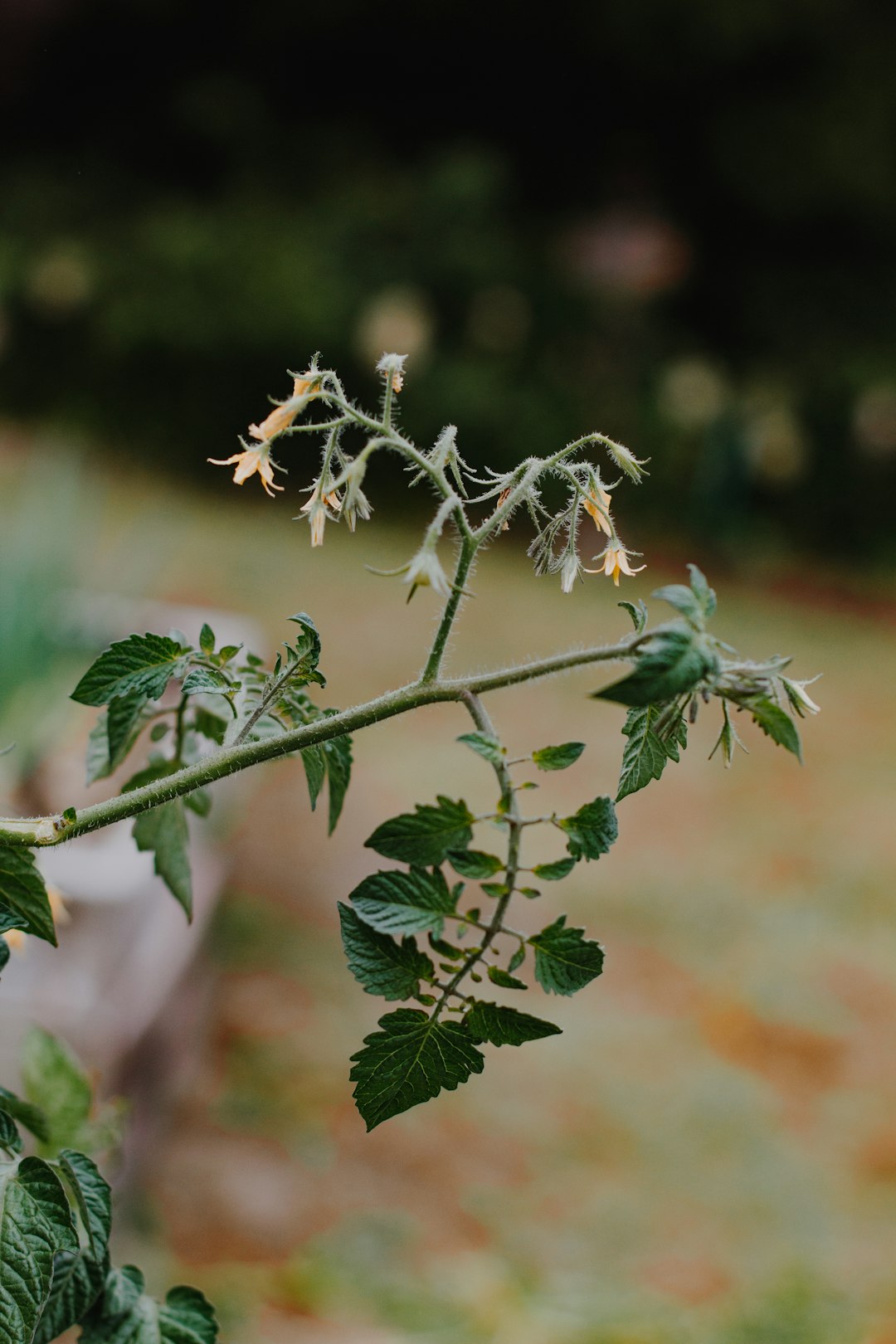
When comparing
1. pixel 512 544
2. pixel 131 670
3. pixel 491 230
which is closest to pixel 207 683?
pixel 131 670

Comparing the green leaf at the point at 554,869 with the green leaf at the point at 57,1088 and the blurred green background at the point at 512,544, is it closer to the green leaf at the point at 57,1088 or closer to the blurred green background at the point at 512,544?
the green leaf at the point at 57,1088

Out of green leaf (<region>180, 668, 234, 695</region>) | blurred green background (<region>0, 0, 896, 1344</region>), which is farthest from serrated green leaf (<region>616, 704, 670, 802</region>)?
blurred green background (<region>0, 0, 896, 1344</region>)

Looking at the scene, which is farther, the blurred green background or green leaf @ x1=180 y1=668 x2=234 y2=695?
the blurred green background

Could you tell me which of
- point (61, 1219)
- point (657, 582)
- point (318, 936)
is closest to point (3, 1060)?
point (318, 936)

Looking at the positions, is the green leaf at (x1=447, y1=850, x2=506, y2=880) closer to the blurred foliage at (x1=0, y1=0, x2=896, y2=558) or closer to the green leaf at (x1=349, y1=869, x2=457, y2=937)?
the green leaf at (x1=349, y1=869, x2=457, y2=937)

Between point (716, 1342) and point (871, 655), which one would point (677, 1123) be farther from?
point (871, 655)

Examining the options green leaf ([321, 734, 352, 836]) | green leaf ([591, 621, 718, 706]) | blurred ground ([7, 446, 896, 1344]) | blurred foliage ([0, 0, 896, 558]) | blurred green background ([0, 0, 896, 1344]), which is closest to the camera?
green leaf ([591, 621, 718, 706])

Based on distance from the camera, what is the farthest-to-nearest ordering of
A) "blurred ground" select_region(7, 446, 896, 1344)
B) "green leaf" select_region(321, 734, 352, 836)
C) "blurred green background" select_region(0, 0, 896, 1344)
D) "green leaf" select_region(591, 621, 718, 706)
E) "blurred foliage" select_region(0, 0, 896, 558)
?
"blurred foliage" select_region(0, 0, 896, 558) → "blurred green background" select_region(0, 0, 896, 1344) → "blurred ground" select_region(7, 446, 896, 1344) → "green leaf" select_region(321, 734, 352, 836) → "green leaf" select_region(591, 621, 718, 706)
